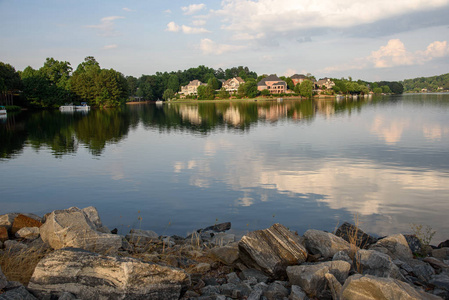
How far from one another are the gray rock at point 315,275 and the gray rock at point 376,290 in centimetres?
72

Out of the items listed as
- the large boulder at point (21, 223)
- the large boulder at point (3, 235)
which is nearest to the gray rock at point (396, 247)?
the large boulder at point (21, 223)

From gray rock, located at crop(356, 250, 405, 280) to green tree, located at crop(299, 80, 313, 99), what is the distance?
541 feet

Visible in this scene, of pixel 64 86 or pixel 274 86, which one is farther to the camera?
→ pixel 274 86

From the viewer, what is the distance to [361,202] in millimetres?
14500

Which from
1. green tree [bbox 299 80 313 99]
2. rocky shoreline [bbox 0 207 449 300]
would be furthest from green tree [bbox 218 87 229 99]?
rocky shoreline [bbox 0 207 449 300]

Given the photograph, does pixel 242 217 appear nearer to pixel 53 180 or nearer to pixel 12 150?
pixel 53 180

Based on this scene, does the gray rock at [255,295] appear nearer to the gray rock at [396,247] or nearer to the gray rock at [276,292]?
the gray rock at [276,292]

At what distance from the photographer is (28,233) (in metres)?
9.83

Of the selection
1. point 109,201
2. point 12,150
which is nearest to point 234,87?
point 12,150

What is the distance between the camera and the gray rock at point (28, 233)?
384 inches

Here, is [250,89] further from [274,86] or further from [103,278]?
[103,278]

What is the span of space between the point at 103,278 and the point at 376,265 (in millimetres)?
4945

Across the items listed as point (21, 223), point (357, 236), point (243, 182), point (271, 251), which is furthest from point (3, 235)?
point (243, 182)

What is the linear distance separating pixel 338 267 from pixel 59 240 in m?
5.97
